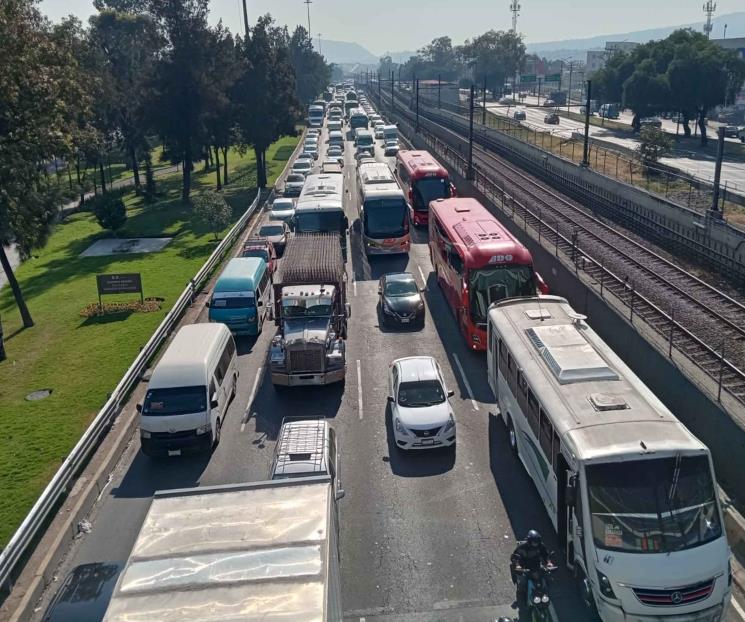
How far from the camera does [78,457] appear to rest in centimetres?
1709

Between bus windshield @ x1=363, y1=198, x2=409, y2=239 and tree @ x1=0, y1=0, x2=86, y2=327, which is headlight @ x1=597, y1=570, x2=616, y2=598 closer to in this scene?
tree @ x1=0, y1=0, x2=86, y2=327

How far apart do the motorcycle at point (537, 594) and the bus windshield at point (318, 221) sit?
24.1 m

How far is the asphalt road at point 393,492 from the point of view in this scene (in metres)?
13.1

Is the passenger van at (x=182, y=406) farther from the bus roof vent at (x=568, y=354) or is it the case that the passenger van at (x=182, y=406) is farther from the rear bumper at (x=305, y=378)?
the bus roof vent at (x=568, y=354)

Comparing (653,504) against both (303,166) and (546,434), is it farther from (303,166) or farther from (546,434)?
(303,166)

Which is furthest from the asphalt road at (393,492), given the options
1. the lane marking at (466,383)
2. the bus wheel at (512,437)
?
the bus wheel at (512,437)

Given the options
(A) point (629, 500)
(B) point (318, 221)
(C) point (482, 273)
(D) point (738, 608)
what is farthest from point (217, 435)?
(B) point (318, 221)

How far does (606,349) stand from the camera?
53.0 feet

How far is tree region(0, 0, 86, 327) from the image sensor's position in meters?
25.0

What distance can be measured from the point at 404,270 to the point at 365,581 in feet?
73.4

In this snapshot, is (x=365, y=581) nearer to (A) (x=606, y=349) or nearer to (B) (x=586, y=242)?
(A) (x=606, y=349)

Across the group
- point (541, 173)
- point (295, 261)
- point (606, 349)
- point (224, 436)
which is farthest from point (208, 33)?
point (606, 349)

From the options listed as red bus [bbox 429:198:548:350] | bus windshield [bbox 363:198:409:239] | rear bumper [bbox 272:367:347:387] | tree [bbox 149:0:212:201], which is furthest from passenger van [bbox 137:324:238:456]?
tree [bbox 149:0:212:201]

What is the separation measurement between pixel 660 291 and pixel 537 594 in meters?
16.5
